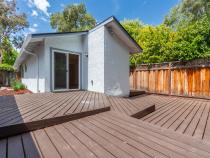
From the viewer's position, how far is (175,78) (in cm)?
738

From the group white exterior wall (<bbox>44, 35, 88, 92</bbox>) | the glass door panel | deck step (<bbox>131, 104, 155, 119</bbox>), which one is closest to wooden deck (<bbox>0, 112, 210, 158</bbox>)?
deck step (<bbox>131, 104, 155, 119</bbox>)

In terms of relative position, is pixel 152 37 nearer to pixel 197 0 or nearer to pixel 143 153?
pixel 197 0

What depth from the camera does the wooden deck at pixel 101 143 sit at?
66.3 inches

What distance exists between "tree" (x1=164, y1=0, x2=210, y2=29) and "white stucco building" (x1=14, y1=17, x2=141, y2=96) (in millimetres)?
9240

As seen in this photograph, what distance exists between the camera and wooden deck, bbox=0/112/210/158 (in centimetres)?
168

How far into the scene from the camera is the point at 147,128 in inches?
96.1

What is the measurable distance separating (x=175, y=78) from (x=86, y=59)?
179 inches

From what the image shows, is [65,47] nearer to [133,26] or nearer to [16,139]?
[16,139]

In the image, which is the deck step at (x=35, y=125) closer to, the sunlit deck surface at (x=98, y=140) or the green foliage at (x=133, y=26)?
the sunlit deck surface at (x=98, y=140)

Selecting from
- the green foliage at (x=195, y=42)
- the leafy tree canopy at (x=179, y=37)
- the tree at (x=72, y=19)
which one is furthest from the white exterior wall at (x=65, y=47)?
the tree at (x=72, y=19)

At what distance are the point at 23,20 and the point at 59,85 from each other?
45.6ft

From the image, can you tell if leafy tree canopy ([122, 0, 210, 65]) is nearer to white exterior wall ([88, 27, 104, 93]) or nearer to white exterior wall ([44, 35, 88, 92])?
white exterior wall ([88, 27, 104, 93])

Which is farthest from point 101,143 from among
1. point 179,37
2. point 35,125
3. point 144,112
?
point 179,37

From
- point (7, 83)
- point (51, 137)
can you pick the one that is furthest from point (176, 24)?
point (7, 83)
